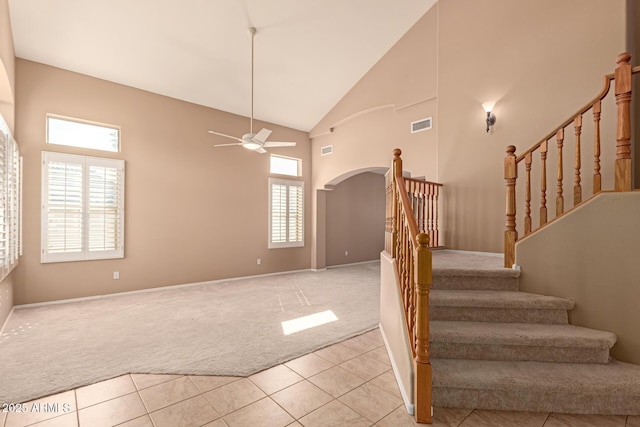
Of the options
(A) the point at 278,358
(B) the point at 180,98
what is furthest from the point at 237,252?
(A) the point at 278,358

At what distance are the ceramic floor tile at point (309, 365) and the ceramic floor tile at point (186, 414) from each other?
2.59 ft

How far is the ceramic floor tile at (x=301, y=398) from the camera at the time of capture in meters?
2.04

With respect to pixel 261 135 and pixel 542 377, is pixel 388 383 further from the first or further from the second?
pixel 261 135

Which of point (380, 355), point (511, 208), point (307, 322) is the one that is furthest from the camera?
point (307, 322)

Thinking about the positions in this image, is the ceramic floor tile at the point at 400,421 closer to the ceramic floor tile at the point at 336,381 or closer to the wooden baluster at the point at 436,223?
the ceramic floor tile at the point at 336,381

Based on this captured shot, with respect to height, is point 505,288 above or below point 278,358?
above

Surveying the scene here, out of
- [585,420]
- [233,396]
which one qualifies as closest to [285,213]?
[233,396]

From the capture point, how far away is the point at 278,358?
275 centimetres

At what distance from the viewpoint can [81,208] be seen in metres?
4.67

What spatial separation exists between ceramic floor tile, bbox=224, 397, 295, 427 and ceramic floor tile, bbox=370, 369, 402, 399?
782 millimetres

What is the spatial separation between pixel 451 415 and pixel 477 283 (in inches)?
50.6

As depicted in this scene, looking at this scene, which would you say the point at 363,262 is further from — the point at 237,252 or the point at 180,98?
the point at 180,98

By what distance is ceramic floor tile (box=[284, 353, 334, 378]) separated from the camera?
8.36ft

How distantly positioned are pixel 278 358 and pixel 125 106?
508cm
